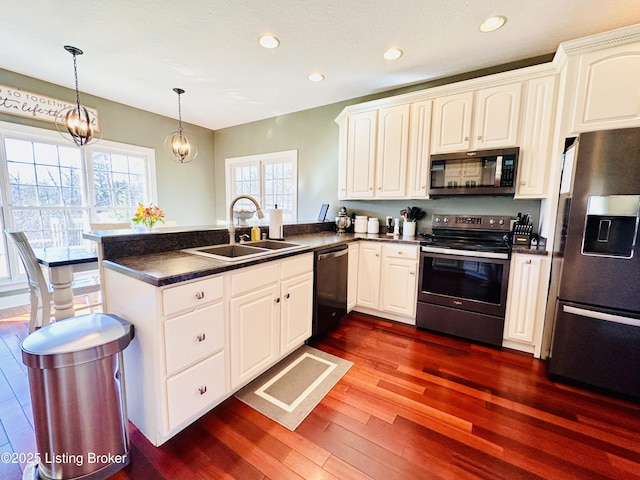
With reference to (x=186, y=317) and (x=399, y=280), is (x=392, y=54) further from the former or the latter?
(x=186, y=317)

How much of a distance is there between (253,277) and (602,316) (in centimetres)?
235

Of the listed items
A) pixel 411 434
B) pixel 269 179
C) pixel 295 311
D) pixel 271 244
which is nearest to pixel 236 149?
pixel 269 179

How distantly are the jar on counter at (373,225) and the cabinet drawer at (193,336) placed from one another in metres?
2.23

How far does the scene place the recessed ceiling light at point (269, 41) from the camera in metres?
2.21

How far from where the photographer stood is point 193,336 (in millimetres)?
1375

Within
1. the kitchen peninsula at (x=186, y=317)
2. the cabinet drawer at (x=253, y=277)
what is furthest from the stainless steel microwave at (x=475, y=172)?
the cabinet drawer at (x=253, y=277)

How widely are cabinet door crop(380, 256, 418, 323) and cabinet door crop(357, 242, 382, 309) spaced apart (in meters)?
0.07

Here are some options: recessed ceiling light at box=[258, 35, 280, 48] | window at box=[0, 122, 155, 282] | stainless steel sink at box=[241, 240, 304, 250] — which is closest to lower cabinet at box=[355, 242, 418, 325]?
stainless steel sink at box=[241, 240, 304, 250]

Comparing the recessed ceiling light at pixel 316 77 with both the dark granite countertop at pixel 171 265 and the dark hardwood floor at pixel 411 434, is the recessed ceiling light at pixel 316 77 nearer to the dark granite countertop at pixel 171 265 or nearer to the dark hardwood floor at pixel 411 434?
the dark granite countertop at pixel 171 265

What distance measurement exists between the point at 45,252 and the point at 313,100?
10.8 ft

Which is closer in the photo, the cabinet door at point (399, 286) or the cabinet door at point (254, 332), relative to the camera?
the cabinet door at point (254, 332)

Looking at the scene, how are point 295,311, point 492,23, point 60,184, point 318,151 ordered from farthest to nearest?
point 318,151 → point 60,184 → point 295,311 → point 492,23

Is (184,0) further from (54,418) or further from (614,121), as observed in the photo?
(614,121)

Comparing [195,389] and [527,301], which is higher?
[527,301]
